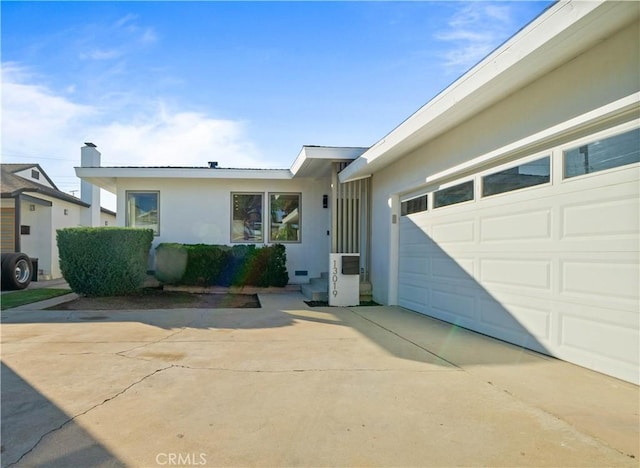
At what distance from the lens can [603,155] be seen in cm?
363

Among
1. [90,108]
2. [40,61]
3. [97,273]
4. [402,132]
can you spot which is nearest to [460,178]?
[402,132]

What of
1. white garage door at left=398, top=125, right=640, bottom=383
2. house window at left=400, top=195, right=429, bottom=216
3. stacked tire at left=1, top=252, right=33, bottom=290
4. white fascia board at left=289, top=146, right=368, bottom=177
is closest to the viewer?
white garage door at left=398, top=125, right=640, bottom=383

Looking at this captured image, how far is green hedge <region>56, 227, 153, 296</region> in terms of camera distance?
8.39m

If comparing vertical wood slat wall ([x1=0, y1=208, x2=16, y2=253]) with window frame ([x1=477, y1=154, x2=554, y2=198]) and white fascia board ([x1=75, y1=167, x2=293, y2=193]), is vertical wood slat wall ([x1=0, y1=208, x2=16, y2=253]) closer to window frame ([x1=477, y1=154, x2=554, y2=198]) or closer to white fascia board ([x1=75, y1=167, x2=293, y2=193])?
white fascia board ([x1=75, y1=167, x2=293, y2=193])

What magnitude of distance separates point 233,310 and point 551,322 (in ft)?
17.6

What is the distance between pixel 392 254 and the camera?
7984mm

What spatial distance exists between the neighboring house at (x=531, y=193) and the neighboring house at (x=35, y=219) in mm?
10410

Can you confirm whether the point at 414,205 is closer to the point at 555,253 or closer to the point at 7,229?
the point at 555,253

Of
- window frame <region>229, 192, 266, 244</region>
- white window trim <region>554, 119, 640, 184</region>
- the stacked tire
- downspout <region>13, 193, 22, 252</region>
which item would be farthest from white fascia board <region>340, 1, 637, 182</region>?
downspout <region>13, 193, 22, 252</region>

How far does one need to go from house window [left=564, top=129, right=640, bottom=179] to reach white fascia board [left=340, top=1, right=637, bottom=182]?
888 millimetres

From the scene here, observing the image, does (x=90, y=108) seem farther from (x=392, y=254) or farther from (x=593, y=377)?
(x=593, y=377)

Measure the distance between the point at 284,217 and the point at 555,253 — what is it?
796cm

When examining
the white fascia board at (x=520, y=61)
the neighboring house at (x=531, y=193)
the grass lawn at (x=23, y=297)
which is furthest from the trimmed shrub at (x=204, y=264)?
the white fascia board at (x=520, y=61)

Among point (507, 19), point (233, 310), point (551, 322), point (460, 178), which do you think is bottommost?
point (233, 310)
